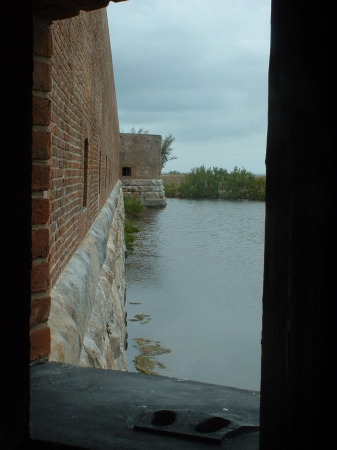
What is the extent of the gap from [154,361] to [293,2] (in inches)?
324

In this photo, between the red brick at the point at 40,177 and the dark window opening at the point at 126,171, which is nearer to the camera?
the red brick at the point at 40,177

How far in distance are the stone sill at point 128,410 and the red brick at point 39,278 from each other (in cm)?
37

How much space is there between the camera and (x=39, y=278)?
2.47 metres

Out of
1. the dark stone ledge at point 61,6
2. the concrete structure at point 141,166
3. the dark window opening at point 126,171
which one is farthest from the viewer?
the dark window opening at point 126,171

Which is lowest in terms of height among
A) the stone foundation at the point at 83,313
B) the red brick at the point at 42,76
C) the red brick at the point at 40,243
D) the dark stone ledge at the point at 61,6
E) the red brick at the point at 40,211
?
the stone foundation at the point at 83,313

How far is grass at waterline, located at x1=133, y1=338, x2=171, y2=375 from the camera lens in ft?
28.0

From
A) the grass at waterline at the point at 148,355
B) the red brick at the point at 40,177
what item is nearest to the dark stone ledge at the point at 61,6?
the red brick at the point at 40,177

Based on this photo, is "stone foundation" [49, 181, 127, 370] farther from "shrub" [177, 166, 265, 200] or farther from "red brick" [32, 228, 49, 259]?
"shrub" [177, 166, 265, 200]

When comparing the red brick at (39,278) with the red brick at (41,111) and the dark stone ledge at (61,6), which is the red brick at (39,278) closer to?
the red brick at (41,111)

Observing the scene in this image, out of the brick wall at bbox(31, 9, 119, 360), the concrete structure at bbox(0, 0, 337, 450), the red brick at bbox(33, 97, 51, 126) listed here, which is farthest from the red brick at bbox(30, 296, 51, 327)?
the concrete structure at bbox(0, 0, 337, 450)

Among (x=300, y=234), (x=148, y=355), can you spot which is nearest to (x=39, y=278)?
(x=300, y=234)

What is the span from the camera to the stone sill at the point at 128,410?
149cm

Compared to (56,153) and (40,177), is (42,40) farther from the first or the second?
(56,153)

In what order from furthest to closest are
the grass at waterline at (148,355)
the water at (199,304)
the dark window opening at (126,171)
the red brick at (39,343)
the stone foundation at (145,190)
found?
the dark window opening at (126,171) → the stone foundation at (145,190) → the water at (199,304) → the grass at waterline at (148,355) → the red brick at (39,343)
